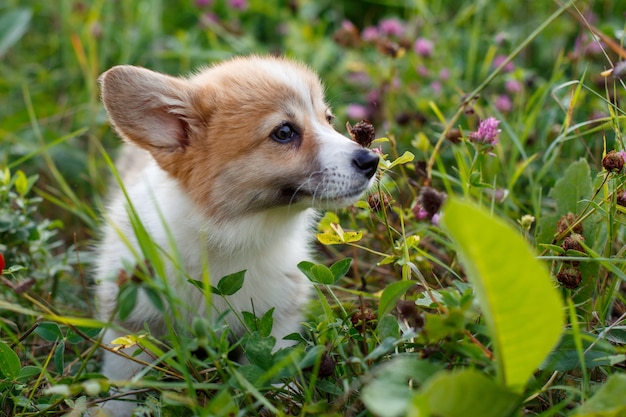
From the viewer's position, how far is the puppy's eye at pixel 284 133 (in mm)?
2596

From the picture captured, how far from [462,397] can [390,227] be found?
0.83 meters

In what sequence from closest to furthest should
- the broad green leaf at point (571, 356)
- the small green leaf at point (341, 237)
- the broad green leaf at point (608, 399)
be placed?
the broad green leaf at point (608, 399) < the broad green leaf at point (571, 356) < the small green leaf at point (341, 237)

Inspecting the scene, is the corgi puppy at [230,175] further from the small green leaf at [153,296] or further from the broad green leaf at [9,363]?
the small green leaf at [153,296]

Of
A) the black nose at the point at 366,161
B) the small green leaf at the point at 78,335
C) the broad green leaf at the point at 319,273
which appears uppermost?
the black nose at the point at 366,161

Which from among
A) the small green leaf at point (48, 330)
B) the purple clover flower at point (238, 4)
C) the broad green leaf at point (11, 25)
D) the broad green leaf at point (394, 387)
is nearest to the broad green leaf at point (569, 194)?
the broad green leaf at point (394, 387)

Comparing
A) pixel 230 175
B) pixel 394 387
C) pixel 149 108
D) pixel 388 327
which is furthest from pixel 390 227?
pixel 149 108

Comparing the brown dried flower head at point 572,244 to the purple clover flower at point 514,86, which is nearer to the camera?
the brown dried flower head at point 572,244

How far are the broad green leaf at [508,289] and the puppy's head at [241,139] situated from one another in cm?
97

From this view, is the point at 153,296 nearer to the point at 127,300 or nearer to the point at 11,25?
the point at 127,300

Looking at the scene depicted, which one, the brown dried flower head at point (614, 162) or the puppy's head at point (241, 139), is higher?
the brown dried flower head at point (614, 162)

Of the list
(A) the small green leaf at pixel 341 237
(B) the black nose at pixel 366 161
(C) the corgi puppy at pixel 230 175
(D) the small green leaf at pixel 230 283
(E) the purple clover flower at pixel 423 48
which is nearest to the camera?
(D) the small green leaf at pixel 230 283

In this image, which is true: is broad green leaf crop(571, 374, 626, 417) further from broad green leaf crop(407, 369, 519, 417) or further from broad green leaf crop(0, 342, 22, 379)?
broad green leaf crop(0, 342, 22, 379)

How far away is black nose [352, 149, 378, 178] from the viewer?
2.41 meters

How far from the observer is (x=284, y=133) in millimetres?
2607
